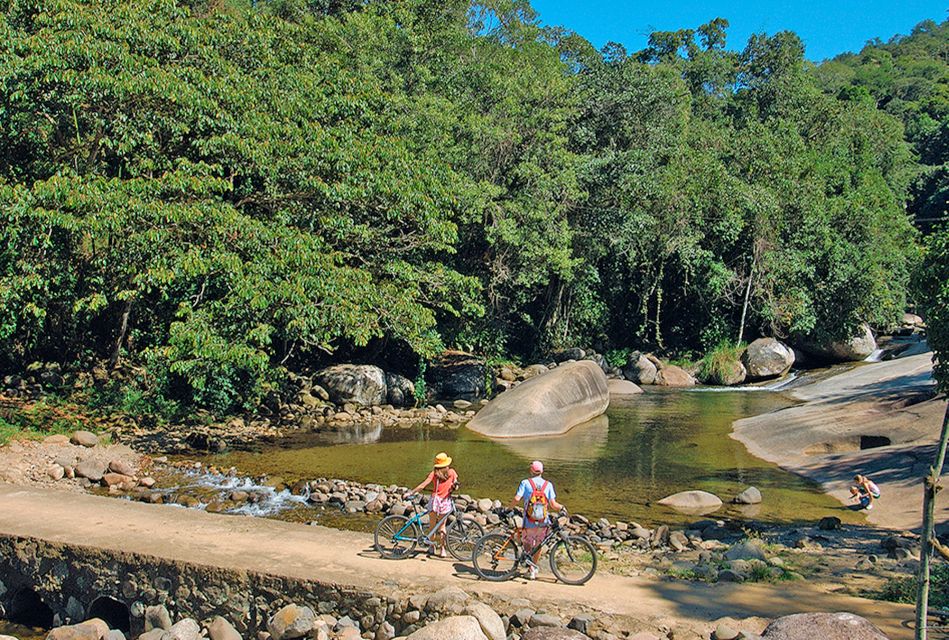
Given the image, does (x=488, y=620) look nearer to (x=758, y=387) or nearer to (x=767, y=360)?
(x=758, y=387)

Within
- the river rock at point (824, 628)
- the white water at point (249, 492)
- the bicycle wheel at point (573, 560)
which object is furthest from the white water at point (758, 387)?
the river rock at point (824, 628)

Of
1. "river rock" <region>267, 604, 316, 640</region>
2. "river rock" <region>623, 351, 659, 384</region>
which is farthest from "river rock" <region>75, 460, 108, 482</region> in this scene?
"river rock" <region>623, 351, 659, 384</region>

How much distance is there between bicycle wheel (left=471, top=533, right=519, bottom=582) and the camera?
1038 centimetres

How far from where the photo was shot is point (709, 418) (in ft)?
86.8

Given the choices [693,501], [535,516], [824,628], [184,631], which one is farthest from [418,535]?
[693,501]

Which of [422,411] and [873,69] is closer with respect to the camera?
[422,411]

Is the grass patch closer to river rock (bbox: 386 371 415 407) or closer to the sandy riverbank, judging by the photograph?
the sandy riverbank

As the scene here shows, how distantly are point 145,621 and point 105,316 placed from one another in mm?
16988

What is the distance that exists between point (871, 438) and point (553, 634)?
14.3m

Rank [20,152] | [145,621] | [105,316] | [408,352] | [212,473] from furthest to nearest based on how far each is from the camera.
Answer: [408,352] → [105,316] → [20,152] → [212,473] → [145,621]

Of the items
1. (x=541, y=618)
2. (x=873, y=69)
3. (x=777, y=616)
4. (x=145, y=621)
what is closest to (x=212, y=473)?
(x=145, y=621)

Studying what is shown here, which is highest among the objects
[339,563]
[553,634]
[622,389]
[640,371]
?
[640,371]

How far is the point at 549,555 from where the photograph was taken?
410 inches

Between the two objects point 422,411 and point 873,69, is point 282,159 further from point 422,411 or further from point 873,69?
point 873,69
